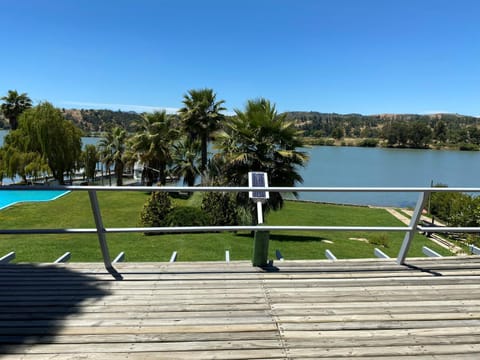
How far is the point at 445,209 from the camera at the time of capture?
25.4 meters

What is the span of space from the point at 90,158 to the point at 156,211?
90.7ft

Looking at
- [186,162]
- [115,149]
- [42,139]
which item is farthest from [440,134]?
[42,139]

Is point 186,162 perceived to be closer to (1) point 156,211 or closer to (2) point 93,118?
(1) point 156,211

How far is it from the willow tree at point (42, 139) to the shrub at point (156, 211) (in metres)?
20.8

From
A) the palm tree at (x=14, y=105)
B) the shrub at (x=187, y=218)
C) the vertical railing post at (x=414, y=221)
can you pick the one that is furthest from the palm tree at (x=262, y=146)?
the palm tree at (x=14, y=105)

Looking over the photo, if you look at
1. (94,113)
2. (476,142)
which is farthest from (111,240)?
(94,113)

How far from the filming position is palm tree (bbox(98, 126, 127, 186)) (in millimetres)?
38562

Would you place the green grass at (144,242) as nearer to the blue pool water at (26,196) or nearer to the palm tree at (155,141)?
the blue pool water at (26,196)

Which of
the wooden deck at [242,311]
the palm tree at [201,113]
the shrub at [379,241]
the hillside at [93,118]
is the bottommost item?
the shrub at [379,241]

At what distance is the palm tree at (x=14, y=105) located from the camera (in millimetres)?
41188

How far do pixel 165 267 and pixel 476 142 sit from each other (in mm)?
130491

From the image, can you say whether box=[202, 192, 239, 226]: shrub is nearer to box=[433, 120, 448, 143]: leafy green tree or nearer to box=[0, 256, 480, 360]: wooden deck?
box=[0, 256, 480, 360]: wooden deck

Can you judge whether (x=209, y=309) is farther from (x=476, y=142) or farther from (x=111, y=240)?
(x=476, y=142)

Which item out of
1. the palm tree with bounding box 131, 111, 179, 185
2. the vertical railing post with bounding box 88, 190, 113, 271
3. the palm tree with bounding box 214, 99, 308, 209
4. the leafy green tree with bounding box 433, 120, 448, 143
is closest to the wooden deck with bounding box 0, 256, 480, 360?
the vertical railing post with bounding box 88, 190, 113, 271
